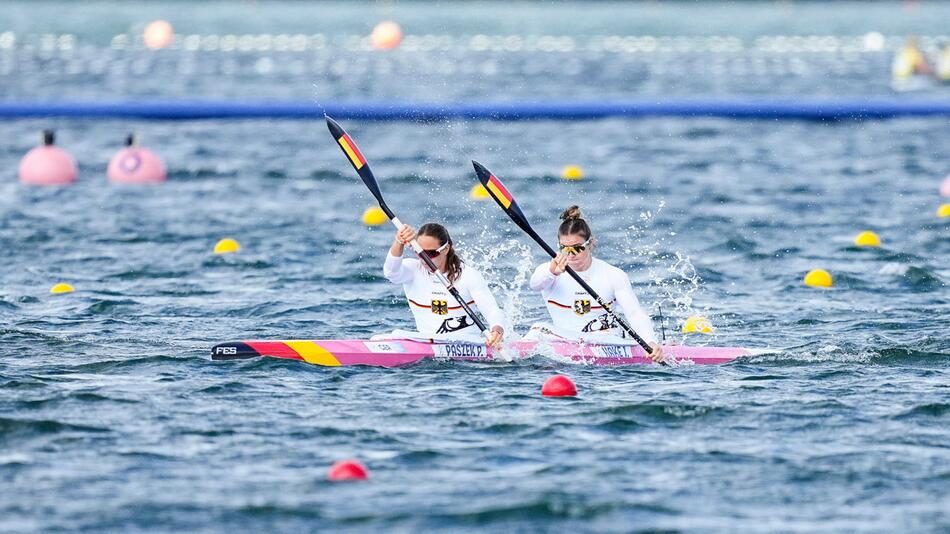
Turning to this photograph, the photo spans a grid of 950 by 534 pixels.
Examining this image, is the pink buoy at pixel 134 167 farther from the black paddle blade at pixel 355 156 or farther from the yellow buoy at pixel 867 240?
the yellow buoy at pixel 867 240

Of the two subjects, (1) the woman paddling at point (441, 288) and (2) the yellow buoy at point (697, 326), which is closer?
(1) the woman paddling at point (441, 288)

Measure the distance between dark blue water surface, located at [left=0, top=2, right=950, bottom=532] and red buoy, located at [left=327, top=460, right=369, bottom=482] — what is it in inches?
3.3

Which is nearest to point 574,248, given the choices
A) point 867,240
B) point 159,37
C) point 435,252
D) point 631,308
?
point 631,308

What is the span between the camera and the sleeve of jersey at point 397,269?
36.4ft

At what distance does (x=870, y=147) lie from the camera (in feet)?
80.6

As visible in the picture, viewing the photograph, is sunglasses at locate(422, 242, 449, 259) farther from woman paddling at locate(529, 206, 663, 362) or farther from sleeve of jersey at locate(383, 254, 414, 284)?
woman paddling at locate(529, 206, 663, 362)

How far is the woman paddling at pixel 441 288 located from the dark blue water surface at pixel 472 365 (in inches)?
18.9

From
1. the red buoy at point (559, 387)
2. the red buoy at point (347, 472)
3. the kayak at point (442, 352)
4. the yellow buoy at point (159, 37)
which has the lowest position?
the red buoy at point (347, 472)

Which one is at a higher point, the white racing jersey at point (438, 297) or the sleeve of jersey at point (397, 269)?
the sleeve of jersey at point (397, 269)

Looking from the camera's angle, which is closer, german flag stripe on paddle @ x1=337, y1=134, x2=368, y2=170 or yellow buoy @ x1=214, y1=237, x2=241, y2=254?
german flag stripe on paddle @ x1=337, y1=134, x2=368, y2=170

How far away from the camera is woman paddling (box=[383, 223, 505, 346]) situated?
1109 centimetres

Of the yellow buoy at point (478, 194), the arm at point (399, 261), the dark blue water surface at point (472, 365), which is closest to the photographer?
the dark blue water surface at point (472, 365)

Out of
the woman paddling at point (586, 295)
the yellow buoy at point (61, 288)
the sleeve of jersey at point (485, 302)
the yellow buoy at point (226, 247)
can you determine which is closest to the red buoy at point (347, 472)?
the sleeve of jersey at point (485, 302)

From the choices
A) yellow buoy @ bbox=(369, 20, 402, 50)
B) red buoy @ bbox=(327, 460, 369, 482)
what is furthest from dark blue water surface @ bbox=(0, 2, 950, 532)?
yellow buoy @ bbox=(369, 20, 402, 50)
